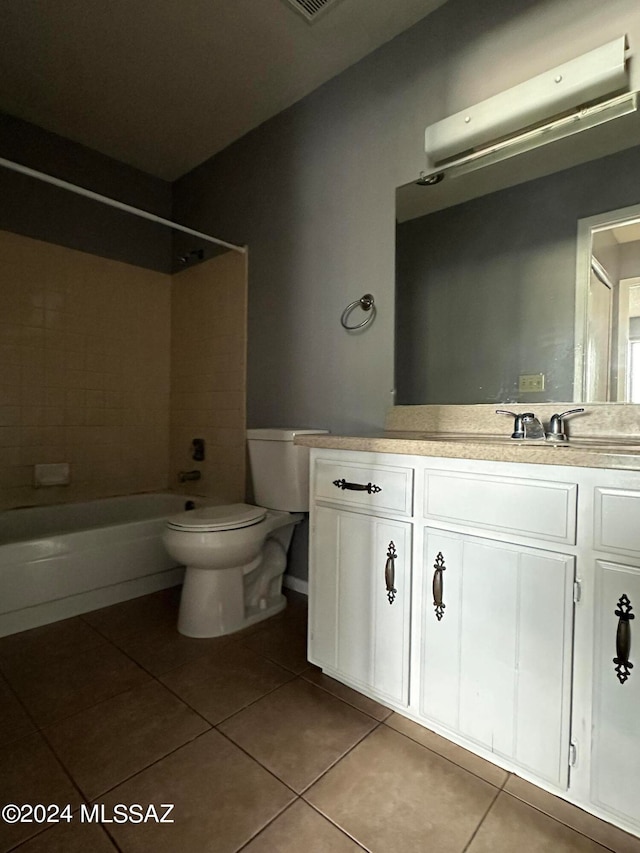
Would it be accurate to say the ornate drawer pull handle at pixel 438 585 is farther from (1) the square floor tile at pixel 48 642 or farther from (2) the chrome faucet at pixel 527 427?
(1) the square floor tile at pixel 48 642

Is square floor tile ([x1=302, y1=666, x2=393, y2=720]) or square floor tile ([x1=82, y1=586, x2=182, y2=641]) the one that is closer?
square floor tile ([x1=302, y1=666, x2=393, y2=720])

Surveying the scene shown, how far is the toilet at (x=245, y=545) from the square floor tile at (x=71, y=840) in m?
0.82

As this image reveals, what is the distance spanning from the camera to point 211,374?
2.69m

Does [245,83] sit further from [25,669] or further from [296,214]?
[25,669]

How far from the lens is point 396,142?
1835 mm

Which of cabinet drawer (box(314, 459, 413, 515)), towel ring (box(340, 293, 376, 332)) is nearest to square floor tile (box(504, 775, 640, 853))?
cabinet drawer (box(314, 459, 413, 515))

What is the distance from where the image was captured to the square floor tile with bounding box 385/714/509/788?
42.9 inches

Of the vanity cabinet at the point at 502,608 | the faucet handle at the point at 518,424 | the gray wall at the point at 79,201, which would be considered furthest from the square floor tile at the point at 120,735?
the gray wall at the point at 79,201

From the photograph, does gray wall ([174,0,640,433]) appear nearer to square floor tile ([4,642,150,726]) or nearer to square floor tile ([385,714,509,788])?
square floor tile ([385,714,509,788])

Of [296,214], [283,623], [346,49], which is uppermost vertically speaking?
[346,49]

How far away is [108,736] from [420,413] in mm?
1433

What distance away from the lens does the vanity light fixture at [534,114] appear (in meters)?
1.34

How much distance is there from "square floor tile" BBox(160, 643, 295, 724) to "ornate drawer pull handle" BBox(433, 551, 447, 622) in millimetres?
637

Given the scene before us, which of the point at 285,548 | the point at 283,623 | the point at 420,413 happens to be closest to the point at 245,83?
the point at 420,413
